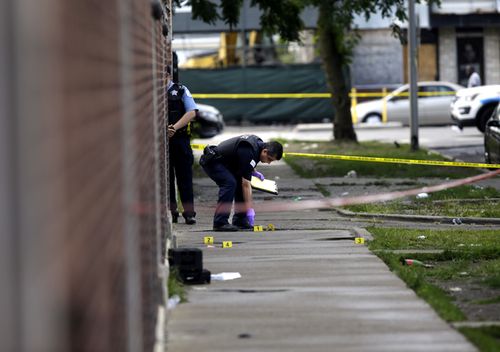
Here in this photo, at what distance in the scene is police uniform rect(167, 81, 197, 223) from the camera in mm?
14461

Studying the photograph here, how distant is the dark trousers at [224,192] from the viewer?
1333 cm

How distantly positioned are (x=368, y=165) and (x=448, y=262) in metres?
11.5

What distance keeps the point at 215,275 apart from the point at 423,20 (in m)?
37.8

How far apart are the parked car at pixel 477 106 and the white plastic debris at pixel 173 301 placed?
860 inches

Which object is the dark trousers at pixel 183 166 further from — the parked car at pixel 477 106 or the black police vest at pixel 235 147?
the parked car at pixel 477 106

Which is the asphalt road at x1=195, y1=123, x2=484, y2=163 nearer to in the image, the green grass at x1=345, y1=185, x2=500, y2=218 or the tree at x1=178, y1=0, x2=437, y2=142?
the tree at x1=178, y1=0, x2=437, y2=142

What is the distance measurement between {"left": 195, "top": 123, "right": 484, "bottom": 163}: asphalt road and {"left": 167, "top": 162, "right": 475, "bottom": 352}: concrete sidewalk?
42.8ft

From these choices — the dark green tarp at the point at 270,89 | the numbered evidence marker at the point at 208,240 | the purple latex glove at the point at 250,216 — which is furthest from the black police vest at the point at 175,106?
the dark green tarp at the point at 270,89

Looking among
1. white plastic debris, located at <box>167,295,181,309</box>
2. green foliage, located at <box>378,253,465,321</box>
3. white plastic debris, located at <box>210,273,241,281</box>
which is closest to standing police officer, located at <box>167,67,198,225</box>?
green foliage, located at <box>378,253,465,321</box>

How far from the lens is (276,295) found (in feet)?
29.6

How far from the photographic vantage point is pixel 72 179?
2752mm

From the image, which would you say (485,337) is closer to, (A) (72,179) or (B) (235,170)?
(A) (72,179)

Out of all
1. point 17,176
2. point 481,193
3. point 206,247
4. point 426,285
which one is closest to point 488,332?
point 426,285

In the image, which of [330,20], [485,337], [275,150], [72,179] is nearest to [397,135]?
[330,20]
